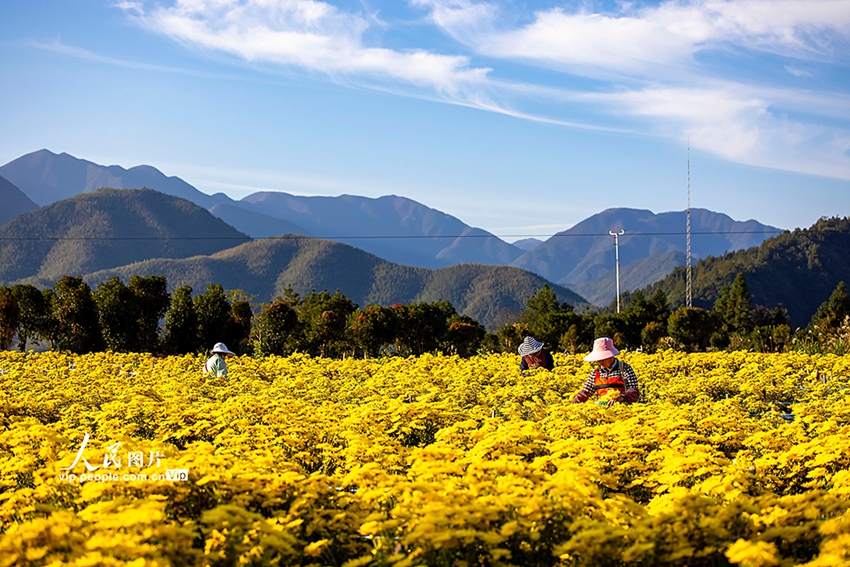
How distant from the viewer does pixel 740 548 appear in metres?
2.89

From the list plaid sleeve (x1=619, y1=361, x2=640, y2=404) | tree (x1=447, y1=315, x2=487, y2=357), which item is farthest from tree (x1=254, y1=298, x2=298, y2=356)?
plaid sleeve (x1=619, y1=361, x2=640, y2=404)

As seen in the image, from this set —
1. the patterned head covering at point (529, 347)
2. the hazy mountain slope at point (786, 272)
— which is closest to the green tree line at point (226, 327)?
the patterned head covering at point (529, 347)

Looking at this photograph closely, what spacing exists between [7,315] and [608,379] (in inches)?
584

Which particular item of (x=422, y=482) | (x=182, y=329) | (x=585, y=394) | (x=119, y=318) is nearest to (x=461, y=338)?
(x=182, y=329)

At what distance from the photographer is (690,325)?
2309 cm

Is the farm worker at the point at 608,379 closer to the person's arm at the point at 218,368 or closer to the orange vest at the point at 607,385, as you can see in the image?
the orange vest at the point at 607,385

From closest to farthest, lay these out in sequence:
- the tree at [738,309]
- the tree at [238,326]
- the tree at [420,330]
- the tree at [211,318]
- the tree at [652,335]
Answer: the tree at [211,318]
the tree at [238,326]
the tree at [420,330]
the tree at [652,335]
the tree at [738,309]

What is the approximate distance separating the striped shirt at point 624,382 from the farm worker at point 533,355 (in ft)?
5.40

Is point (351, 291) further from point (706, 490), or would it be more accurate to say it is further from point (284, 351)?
point (706, 490)

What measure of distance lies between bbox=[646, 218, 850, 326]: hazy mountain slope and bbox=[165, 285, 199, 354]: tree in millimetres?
65425

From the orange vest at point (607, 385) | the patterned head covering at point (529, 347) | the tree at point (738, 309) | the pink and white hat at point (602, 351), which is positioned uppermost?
the pink and white hat at point (602, 351)

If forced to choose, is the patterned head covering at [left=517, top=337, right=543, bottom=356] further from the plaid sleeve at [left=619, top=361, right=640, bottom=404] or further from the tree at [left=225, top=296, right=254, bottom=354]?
the tree at [left=225, top=296, right=254, bottom=354]

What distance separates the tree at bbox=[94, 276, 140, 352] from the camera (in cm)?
1803

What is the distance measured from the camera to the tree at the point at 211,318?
19141 mm
